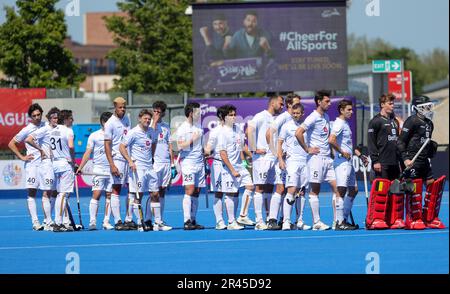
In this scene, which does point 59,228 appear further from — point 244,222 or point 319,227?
point 319,227

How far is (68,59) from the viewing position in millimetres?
47906

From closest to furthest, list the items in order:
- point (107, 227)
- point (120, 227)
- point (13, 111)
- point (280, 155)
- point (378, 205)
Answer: point (378, 205), point (280, 155), point (120, 227), point (107, 227), point (13, 111)

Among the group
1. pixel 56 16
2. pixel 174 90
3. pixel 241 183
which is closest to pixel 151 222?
pixel 241 183

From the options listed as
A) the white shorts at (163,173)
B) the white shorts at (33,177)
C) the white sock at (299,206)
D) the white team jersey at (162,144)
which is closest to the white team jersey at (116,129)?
the white team jersey at (162,144)

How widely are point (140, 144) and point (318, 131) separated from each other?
306cm

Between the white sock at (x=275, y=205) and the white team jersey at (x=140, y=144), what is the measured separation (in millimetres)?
2186

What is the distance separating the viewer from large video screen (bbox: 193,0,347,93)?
34.3 meters

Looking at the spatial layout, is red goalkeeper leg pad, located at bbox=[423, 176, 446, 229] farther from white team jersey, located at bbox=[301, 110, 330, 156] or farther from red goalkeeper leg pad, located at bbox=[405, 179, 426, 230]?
white team jersey, located at bbox=[301, 110, 330, 156]

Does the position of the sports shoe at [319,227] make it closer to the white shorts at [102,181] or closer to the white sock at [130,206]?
the white sock at [130,206]

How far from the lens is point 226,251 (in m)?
15.7

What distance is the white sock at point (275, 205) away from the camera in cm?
1930

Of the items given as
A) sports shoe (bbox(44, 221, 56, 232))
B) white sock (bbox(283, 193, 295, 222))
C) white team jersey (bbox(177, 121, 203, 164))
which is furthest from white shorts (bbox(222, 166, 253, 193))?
sports shoe (bbox(44, 221, 56, 232))

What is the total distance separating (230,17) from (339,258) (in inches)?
809

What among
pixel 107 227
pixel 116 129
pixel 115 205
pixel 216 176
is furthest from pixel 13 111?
pixel 216 176
